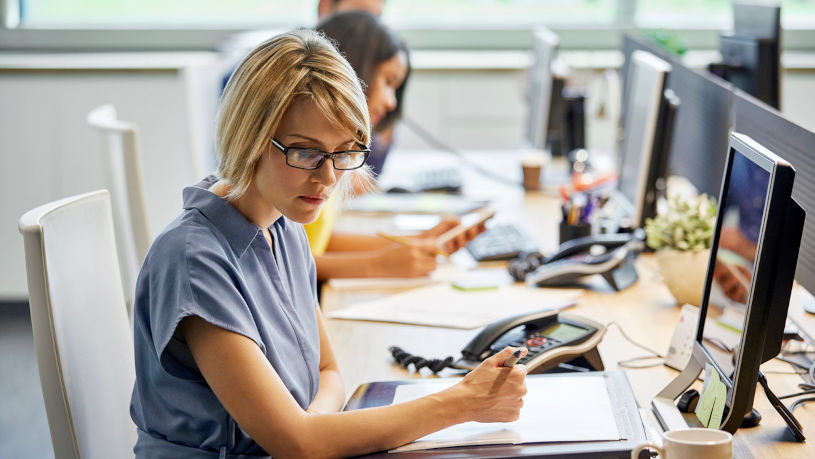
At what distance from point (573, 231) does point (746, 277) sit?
0.99 meters

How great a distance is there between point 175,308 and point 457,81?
10.6 feet

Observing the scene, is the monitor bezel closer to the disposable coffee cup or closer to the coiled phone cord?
the coiled phone cord

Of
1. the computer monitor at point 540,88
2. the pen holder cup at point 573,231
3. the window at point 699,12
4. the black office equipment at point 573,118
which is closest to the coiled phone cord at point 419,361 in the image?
the pen holder cup at point 573,231

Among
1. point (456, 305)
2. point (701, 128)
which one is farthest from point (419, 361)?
point (701, 128)

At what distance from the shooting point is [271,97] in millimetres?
1045

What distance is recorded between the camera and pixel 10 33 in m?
4.20

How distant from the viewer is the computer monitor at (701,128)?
1994 mm

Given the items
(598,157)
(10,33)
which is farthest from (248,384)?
(10,33)

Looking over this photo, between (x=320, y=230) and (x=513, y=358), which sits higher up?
(x=513, y=358)

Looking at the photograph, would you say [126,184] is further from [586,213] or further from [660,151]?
[660,151]

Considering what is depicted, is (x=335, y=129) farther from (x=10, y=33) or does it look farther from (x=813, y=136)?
(x=10, y=33)

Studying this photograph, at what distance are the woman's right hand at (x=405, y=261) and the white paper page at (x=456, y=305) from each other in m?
0.08

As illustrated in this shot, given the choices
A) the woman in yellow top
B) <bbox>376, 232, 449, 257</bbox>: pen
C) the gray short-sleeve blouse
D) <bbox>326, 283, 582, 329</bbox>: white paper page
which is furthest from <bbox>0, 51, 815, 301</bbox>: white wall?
the gray short-sleeve blouse

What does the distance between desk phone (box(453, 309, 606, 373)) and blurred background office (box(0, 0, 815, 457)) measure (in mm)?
2095
